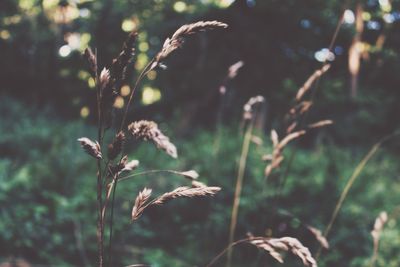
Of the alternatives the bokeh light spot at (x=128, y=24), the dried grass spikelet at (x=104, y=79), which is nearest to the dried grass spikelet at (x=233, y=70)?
the dried grass spikelet at (x=104, y=79)

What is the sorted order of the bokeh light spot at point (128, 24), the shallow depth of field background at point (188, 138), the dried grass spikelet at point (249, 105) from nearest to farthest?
the dried grass spikelet at point (249, 105)
the shallow depth of field background at point (188, 138)
the bokeh light spot at point (128, 24)

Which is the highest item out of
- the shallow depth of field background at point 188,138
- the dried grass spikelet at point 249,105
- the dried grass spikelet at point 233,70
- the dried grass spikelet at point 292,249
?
the dried grass spikelet at point 233,70

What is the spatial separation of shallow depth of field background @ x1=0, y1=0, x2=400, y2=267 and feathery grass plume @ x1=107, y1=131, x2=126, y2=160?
2.93 ft

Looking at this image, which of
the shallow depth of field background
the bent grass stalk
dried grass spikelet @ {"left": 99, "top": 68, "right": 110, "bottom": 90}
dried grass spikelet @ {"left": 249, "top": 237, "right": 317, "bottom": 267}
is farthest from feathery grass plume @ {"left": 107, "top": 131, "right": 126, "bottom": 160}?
the shallow depth of field background

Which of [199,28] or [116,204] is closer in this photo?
[199,28]

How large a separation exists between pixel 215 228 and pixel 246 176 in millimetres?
1446

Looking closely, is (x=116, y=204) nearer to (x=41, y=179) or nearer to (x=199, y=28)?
(x=41, y=179)

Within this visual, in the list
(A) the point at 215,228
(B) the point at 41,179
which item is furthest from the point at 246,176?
(B) the point at 41,179

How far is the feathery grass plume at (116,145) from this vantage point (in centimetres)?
82

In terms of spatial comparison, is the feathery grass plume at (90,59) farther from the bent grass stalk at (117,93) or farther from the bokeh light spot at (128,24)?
the bokeh light spot at (128,24)

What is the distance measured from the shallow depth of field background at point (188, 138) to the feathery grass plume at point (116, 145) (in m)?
0.89

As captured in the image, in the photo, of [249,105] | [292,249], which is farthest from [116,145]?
[249,105]

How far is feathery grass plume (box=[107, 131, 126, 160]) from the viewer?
82 cm

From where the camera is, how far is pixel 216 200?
4531 mm
